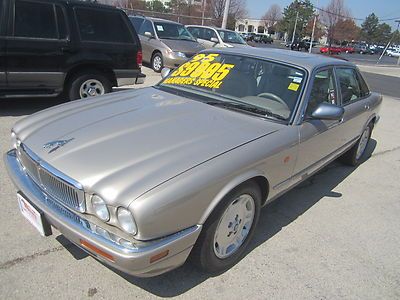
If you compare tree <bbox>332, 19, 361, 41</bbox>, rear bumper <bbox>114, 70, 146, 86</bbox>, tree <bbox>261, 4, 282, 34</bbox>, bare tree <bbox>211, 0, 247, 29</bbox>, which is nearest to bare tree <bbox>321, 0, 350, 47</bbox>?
tree <bbox>332, 19, 361, 41</bbox>

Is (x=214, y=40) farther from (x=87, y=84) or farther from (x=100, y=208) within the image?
(x=100, y=208)

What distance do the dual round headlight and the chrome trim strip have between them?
3.7 inches

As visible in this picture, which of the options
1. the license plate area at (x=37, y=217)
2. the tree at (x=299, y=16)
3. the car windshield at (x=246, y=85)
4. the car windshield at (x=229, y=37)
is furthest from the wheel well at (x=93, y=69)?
the tree at (x=299, y=16)

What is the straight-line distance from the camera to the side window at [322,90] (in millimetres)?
3582

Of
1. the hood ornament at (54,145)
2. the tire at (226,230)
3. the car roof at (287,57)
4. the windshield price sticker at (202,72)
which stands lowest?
the tire at (226,230)

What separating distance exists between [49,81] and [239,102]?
393 centimetres

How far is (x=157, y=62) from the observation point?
39.2 feet

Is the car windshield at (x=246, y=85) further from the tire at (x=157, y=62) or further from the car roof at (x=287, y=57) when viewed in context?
the tire at (x=157, y=62)

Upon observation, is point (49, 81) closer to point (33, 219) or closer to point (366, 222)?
point (33, 219)

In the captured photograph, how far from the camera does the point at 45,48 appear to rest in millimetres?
5961

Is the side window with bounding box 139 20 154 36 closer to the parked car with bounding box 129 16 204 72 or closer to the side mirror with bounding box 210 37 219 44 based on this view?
the parked car with bounding box 129 16 204 72

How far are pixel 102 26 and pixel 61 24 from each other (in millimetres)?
777

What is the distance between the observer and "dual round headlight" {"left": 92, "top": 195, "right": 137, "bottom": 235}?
2143 millimetres

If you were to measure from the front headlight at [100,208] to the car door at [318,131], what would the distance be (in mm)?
1902
